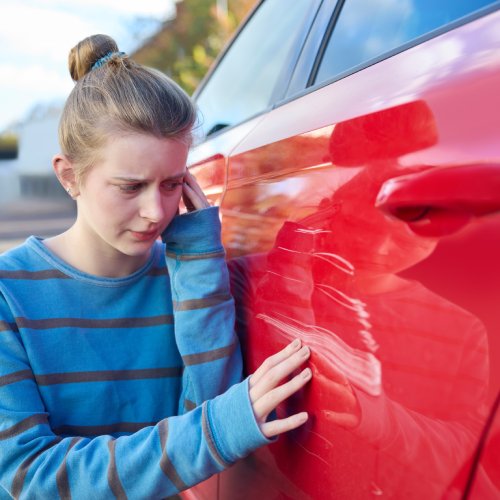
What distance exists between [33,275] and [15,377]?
226mm

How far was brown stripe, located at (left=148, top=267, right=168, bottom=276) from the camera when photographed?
4.93 ft

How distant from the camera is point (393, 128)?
34.3 inches

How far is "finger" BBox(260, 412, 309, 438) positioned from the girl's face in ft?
1.49

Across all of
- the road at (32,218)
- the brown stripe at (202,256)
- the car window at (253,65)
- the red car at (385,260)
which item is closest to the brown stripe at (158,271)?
the brown stripe at (202,256)

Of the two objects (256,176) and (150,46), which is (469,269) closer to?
(256,176)

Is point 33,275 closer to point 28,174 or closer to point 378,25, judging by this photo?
point 378,25

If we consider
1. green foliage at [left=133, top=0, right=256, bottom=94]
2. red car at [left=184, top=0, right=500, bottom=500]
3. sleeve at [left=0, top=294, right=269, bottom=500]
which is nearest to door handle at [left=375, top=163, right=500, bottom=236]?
red car at [left=184, top=0, right=500, bottom=500]

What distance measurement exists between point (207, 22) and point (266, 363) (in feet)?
94.5

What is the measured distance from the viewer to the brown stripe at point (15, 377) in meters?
1.22

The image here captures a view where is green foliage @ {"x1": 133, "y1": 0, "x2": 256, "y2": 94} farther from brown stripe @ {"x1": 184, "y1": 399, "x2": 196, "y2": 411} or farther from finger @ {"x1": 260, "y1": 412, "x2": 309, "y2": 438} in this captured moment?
finger @ {"x1": 260, "y1": 412, "x2": 309, "y2": 438}

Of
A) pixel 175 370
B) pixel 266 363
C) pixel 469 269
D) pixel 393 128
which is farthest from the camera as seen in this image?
pixel 175 370

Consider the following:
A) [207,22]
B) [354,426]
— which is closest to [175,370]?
[354,426]

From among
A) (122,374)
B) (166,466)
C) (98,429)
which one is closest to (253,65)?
(122,374)

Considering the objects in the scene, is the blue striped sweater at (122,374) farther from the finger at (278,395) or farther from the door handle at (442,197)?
the door handle at (442,197)
